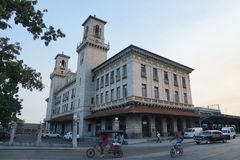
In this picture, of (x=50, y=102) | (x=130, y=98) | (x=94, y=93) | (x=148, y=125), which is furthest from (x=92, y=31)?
(x=50, y=102)

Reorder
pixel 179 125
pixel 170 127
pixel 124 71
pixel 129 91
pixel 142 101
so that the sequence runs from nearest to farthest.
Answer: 1. pixel 142 101
2. pixel 129 91
3. pixel 124 71
4. pixel 170 127
5. pixel 179 125

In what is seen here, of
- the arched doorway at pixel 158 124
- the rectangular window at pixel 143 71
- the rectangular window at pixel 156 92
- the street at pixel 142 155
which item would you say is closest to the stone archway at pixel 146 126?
the arched doorway at pixel 158 124

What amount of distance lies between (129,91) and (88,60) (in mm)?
16342

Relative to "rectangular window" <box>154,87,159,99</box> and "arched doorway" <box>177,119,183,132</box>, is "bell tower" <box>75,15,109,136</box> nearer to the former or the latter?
"rectangular window" <box>154,87,159,99</box>

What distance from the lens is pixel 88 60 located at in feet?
152

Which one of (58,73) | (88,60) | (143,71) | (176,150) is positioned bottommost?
(176,150)

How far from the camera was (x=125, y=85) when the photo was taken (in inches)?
1422

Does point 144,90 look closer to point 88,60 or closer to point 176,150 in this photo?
point 88,60

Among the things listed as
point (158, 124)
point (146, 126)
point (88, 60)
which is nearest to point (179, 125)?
point (158, 124)

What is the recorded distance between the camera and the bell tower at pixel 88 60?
144 ft

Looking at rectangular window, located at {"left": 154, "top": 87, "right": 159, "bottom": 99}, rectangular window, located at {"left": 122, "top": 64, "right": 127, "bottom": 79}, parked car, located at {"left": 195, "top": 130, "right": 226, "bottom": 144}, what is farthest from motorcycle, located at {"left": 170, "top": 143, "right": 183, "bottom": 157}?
rectangular window, located at {"left": 154, "top": 87, "right": 159, "bottom": 99}

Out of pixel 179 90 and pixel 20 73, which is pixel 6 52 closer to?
pixel 20 73

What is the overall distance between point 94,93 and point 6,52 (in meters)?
37.8

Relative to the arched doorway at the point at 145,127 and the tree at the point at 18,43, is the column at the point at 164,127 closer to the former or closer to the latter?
the arched doorway at the point at 145,127
